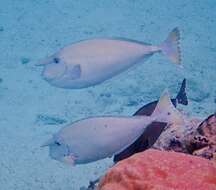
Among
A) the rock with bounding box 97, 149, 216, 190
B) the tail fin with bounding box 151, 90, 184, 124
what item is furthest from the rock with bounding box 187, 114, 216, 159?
the rock with bounding box 97, 149, 216, 190

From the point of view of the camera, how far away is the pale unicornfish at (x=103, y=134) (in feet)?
9.64

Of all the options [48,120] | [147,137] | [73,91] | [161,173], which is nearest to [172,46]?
[147,137]

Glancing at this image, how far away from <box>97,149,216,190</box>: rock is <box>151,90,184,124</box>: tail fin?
740 millimetres

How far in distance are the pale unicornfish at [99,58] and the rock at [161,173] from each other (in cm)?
128

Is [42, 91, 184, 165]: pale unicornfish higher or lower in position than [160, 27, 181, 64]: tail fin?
lower

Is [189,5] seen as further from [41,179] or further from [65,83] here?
[65,83]

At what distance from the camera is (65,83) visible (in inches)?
134

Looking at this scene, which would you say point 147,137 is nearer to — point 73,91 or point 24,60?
point 73,91

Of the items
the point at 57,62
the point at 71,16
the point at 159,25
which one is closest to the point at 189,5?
the point at 159,25

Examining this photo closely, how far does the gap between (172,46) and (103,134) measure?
36.0 inches

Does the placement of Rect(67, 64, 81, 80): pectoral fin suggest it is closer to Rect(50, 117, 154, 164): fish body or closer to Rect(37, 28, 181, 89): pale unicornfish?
Rect(37, 28, 181, 89): pale unicornfish

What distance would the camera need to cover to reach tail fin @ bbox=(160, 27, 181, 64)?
3.30m

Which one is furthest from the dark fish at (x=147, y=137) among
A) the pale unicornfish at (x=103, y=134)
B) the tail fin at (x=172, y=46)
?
the tail fin at (x=172, y=46)

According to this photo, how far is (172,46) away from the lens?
3.32 metres
